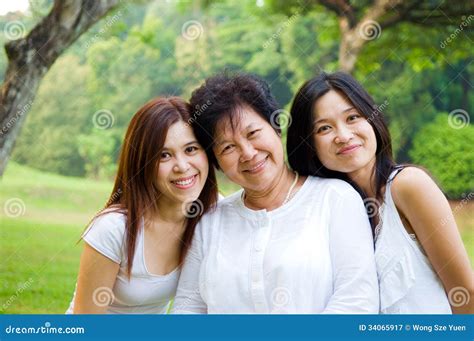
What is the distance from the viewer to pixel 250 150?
1751 millimetres

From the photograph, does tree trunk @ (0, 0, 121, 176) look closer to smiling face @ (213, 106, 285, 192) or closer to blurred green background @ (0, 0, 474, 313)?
smiling face @ (213, 106, 285, 192)

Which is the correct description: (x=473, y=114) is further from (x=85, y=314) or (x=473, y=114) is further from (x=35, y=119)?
(x=85, y=314)

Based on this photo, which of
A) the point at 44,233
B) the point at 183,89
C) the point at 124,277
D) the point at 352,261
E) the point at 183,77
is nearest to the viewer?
the point at 352,261

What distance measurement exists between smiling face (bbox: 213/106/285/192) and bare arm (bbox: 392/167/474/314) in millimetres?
333

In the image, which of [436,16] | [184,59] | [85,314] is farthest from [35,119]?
[85,314]

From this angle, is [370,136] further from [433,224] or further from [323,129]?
[433,224]

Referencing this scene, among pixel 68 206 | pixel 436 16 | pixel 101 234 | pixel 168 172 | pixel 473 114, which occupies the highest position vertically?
pixel 473 114

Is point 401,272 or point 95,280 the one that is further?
point 95,280

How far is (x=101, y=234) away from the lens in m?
1.87

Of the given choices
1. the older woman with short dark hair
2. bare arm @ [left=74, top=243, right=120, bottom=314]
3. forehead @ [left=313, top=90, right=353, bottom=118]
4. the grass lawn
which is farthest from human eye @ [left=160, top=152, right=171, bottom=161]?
the grass lawn

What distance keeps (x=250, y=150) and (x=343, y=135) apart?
0.26 metres

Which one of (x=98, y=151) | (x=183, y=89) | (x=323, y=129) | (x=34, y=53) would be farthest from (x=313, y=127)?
(x=183, y=89)

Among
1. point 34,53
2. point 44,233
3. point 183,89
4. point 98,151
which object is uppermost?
point 183,89

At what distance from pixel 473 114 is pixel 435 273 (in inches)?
299
